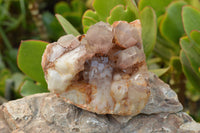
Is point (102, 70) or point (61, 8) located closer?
point (102, 70)

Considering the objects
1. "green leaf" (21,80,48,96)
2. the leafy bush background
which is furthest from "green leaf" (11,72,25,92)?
"green leaf" (21,80,48,96)

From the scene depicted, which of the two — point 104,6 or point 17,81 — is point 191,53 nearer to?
point 104,6

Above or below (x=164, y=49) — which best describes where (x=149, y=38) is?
above

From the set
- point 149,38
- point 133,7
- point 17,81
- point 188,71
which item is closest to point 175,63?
point 188,71

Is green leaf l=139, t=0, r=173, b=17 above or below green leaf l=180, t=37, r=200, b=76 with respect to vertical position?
above

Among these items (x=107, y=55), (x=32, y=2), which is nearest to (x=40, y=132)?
(x=107, y=55)

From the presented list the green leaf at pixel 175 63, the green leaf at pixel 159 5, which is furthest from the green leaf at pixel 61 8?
the green leaf at pixel 175 63

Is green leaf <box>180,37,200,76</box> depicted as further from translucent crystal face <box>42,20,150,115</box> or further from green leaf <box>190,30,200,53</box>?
translucent crystal face <box>42,20,150,115</box>
